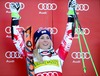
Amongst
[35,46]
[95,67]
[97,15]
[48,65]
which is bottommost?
[95,67]

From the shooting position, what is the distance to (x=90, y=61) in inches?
67.2

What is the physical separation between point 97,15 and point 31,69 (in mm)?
649

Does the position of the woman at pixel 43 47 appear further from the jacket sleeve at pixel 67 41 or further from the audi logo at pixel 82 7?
the audi logo at pixel 82 7

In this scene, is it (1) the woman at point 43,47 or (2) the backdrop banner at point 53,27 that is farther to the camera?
(2) the backdrop banner at point 53,27

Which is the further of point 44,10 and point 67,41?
point 44,10

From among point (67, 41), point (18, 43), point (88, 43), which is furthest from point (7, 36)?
point (88, 43)

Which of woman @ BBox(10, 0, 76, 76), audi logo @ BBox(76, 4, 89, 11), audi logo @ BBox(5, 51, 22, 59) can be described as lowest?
audi logo @ BBox(5, 51, 22, 59)

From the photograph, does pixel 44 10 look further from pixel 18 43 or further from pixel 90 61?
pixel 90 61

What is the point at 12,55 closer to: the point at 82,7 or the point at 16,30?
the point at 16,30

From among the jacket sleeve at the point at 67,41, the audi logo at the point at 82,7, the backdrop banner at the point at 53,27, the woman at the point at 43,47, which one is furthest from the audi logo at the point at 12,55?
the audi logo at the point at 82,7

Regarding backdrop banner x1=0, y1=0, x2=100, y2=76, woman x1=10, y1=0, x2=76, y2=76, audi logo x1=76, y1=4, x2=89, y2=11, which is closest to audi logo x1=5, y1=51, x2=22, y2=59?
backdrop banner x1=0, y1=0, x2=100, y2=76

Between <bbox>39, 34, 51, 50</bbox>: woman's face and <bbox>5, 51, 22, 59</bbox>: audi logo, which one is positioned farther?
<bbox>5, 51, 22, 59</bbox>: audi logo

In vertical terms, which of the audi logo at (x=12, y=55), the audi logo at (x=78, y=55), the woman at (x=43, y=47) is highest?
the woman at (x=43, y=47)

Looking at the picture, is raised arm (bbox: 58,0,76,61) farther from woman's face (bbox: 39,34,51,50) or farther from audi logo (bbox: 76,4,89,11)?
audi logo (bbox: 76,4,89,11)
